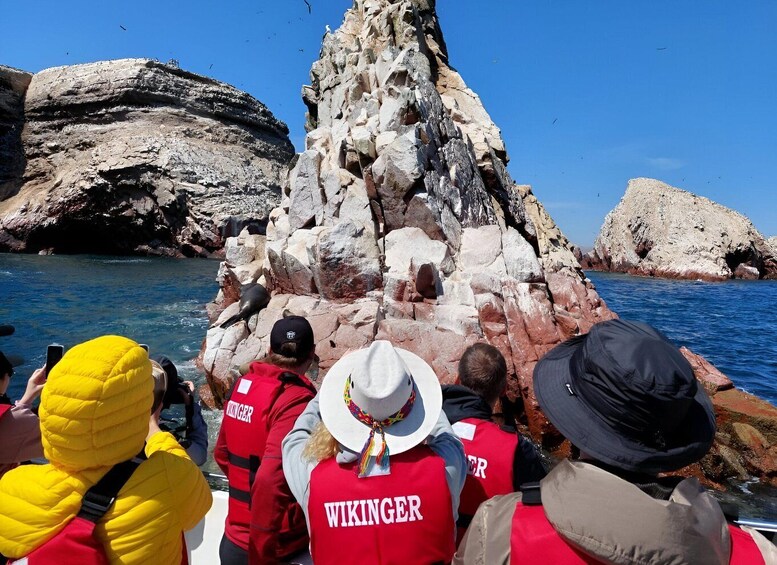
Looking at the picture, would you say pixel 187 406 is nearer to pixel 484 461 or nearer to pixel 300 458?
pixel 300 458

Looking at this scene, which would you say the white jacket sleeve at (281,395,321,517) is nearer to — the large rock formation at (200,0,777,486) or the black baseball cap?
the black baseball cap

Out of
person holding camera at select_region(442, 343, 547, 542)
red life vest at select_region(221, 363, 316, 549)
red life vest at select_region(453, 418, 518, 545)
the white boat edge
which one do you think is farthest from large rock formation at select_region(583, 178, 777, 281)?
red life vest at select_region(221, 363, 316, 549)

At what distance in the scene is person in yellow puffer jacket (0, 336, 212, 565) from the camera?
1.61 metres

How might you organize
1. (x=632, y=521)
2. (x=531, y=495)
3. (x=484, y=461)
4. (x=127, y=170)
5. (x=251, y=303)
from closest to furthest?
(x=632, y=521), (x=531, y=495), (x=484, y=461), (x=251, y=303), (x=127, y=170)

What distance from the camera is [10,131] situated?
47219 millimetres

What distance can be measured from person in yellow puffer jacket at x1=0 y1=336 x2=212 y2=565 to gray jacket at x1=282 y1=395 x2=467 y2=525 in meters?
0.49

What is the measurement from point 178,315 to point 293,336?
17577mm

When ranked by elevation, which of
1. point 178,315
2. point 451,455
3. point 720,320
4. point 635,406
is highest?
point 635,406

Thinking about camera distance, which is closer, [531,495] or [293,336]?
[531,495]

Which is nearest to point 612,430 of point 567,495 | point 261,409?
point 567,495

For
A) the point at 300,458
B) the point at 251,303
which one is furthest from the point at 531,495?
the point at 251,303

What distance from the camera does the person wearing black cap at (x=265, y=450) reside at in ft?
7.87

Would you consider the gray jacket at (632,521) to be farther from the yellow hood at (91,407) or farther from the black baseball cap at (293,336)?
the black baseball cap at (293,336)

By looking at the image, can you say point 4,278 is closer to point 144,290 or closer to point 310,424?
point 144,290
